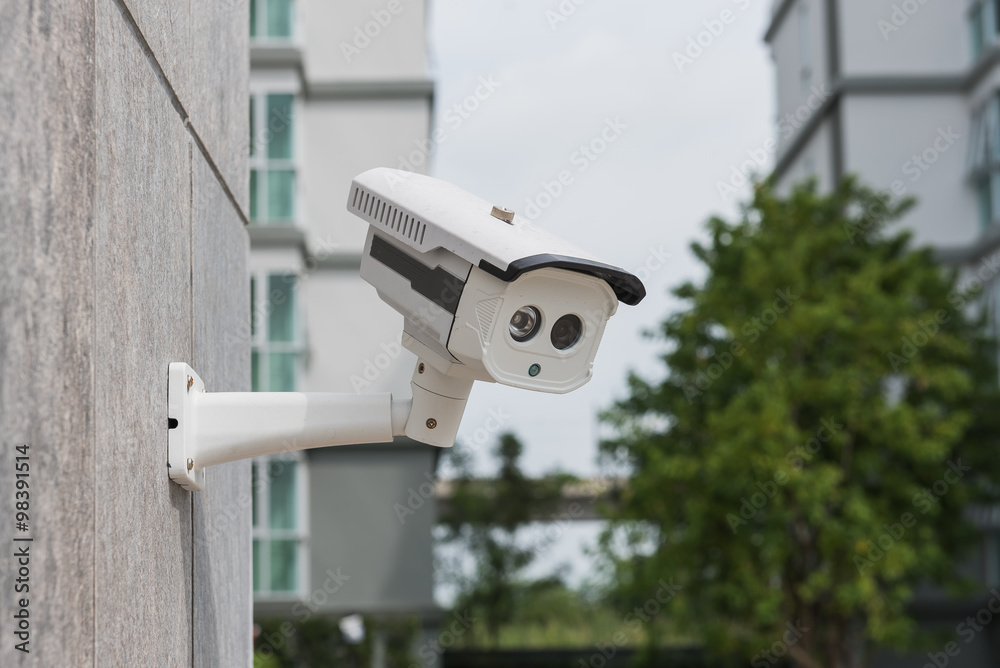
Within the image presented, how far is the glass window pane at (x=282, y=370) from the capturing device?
14445 mm

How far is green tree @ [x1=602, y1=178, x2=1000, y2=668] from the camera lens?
458 inches

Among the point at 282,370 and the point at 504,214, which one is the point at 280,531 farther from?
the point at 504,214

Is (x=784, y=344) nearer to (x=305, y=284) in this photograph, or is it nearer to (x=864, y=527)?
(x=864, y=527)

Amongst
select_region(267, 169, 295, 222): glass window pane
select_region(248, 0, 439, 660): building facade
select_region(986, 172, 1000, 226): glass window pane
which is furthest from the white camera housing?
select_region(986, 172, 1000, 226): glass window pane

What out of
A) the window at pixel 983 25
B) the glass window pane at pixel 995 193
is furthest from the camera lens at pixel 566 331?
the window at pixel 983 25

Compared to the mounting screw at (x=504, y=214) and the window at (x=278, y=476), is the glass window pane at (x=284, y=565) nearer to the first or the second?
the window at (x=278, y=476)

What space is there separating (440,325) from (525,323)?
11 cm

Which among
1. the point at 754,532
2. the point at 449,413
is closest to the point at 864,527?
the point at 754,532

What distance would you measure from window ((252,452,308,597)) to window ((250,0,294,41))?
5.48 m

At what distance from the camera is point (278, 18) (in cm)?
1484

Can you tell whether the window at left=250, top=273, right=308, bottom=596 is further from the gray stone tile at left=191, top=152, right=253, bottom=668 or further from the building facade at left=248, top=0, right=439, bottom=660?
the gray stone tile at left=191, top=152, right=253, bottom=668

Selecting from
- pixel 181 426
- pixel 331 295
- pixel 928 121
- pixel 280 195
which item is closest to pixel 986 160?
pixel 928 121

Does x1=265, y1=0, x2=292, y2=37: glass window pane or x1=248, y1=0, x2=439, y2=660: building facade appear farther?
x1=265, y1=0, x2=292, y2=37: glass window pane

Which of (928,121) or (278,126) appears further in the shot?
(928,121)
